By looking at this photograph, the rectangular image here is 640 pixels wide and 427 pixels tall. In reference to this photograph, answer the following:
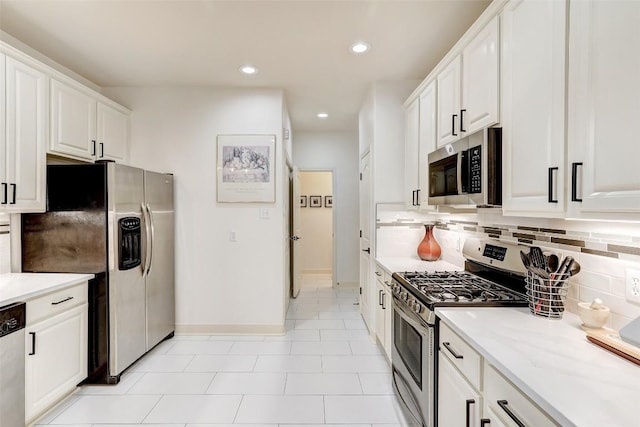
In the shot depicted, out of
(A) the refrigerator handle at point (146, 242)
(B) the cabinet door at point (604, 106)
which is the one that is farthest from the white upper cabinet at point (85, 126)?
(B) the cabinet door at point (604, 106)

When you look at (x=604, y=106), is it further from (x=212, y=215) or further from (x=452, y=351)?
(x=212, y=215)

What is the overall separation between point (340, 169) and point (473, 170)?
153 inches

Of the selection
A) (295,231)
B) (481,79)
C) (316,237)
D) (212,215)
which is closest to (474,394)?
(481,79)

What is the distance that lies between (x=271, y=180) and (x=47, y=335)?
2.22 meters

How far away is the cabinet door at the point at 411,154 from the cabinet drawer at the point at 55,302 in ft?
9.02

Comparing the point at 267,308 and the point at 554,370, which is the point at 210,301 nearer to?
the point at 267,308

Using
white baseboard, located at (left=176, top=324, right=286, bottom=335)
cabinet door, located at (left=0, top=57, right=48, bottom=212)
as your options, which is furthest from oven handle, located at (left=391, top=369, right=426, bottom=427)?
cabinet door, located at (left=0, top=57, right=48, bottom=212)

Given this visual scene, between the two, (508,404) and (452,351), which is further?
(452,351)

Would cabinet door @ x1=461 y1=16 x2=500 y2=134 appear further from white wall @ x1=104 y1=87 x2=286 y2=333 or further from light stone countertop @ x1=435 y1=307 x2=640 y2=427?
white wall @ x1=104 y1=87 x2=286 y2=333

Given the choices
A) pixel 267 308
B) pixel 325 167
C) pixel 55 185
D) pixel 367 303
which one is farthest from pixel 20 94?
pixel 325 167

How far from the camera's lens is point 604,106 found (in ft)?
3.50

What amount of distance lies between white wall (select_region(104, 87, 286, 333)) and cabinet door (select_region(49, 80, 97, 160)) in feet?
2.03

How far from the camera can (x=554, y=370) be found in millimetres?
1021

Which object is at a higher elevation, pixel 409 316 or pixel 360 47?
pixel 360 47
